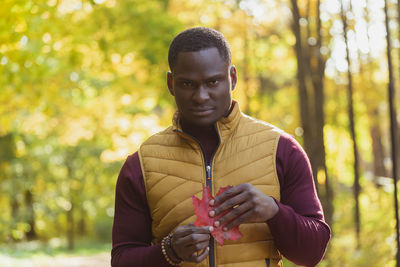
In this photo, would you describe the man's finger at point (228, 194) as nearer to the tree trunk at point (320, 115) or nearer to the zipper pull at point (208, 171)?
the zipper pull at point (208, 171)

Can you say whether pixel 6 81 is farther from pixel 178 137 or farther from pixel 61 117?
pixel 61 117

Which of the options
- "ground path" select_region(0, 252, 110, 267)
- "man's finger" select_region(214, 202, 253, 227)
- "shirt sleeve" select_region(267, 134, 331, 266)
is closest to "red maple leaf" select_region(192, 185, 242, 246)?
"man's finger" select_region(214, 202, 253, 227)

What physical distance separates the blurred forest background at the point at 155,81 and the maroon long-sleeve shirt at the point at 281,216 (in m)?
2.76

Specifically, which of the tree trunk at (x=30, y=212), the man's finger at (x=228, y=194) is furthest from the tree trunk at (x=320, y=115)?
the tree trunk at (x=30, y=212)

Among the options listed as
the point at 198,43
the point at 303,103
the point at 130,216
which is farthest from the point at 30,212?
the point at 198,43

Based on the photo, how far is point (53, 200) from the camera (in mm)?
21500

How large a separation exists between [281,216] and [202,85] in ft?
1.76

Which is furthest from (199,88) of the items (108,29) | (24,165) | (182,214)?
(24,165)

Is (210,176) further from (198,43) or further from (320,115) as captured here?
(320,115)

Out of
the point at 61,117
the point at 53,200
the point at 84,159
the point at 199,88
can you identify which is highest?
the point at 199,88

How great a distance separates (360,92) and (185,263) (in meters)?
12.0

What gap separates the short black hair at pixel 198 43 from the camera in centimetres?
194

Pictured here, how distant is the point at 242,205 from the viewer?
1.68 metres

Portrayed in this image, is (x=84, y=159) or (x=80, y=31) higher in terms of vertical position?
(x=80, y=31)
